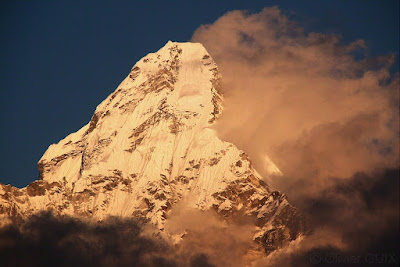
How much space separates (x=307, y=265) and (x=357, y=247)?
14.2 meters

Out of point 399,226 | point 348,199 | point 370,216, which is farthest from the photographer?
point 348,199

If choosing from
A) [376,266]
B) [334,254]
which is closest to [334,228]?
[334,254]

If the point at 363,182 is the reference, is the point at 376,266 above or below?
below

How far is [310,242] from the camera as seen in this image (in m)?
196

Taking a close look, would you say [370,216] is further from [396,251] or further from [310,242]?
[310,242]

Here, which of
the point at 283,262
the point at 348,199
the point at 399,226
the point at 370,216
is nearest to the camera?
the point at 399,226

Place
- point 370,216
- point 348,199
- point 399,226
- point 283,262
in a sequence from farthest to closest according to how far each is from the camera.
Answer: point 283,262 < point 348,199 < point 370,216 < point 399,226

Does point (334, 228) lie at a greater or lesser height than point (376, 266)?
greater

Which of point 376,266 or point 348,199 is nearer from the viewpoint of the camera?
point 376,266

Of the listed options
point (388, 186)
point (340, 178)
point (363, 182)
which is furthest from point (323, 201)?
point (388, 186)

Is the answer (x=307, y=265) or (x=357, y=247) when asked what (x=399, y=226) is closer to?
(x=357, y=247)

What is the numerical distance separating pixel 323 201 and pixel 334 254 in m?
A: 14.9

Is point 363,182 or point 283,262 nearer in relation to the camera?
point 363,182

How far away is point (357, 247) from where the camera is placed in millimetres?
178125
